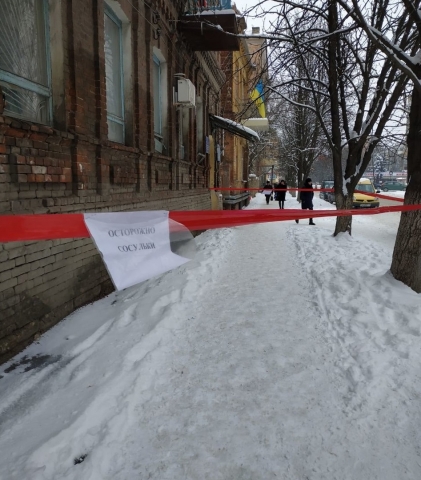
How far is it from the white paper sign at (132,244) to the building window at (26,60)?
199cm

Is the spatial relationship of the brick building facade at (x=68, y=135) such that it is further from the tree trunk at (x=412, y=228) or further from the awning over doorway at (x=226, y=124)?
the awning over doorway at (x=226, y=124)

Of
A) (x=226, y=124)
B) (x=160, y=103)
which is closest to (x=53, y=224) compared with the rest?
(x=160, y=103)

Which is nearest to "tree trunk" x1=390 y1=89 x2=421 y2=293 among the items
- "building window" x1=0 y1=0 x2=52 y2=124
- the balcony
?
the balcony

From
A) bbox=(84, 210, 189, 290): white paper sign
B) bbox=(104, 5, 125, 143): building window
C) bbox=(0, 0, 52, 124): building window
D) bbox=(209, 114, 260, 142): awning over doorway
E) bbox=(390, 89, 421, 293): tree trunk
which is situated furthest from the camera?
bbox=(209, 114, 260, 142): awning over doorway

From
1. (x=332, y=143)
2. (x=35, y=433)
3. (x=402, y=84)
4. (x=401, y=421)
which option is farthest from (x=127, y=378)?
(x=332, y=143)

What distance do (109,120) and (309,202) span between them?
8.26 meters

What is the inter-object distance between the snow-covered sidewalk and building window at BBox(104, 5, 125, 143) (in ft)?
9.02

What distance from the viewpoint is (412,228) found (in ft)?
14.8

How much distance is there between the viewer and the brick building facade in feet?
11.1

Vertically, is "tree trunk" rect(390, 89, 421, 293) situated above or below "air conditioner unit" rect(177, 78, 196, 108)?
below

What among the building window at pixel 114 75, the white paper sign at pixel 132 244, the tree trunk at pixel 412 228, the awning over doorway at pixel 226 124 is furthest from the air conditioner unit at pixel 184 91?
the white paper sign at pixel 132 244

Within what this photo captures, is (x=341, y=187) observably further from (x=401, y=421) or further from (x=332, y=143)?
(x=401, y=421)

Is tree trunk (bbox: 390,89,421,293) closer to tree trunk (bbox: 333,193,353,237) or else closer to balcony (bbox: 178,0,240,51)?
tree trunk (bbox: 333,193,353,237)

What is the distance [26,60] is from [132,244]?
8.99 feet
